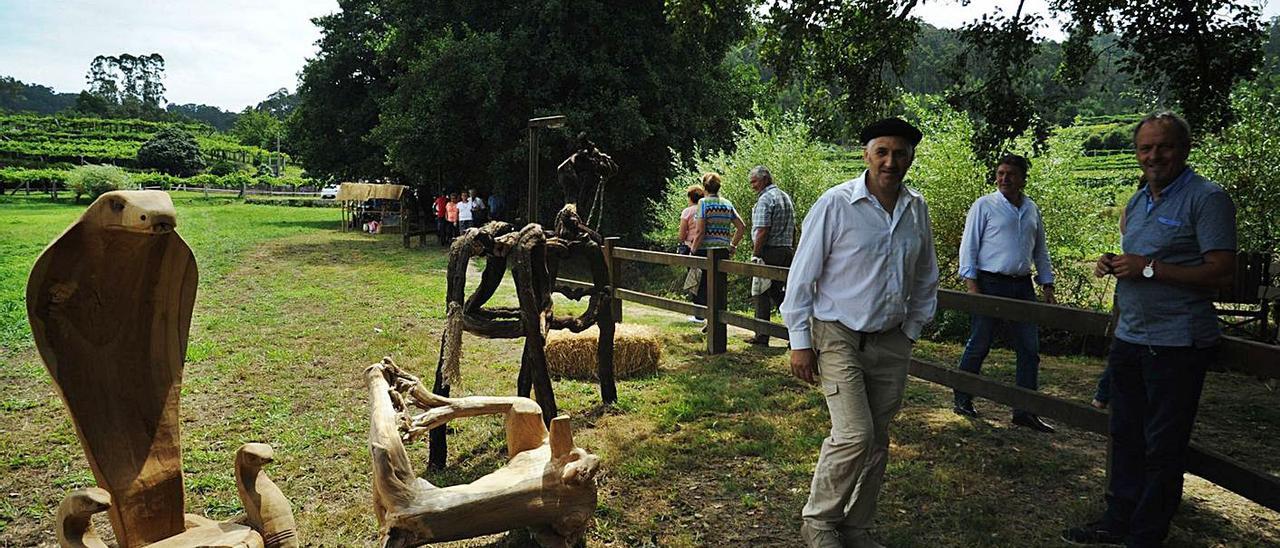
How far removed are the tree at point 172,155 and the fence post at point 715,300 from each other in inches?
3243

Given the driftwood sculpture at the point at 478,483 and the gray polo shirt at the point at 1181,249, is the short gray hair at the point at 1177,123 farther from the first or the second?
the driftwood sculpture at the point at 478,483

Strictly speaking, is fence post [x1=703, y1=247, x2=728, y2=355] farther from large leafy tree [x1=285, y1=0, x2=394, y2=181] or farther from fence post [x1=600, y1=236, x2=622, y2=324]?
large leafy tree [x1=285, y1=0, x2=394, y2=181]

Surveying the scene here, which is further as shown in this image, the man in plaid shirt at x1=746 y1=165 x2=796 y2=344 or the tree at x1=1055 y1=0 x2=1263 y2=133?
the man in plaid shirt at x1=746 y1=165 x2=796 y2=344

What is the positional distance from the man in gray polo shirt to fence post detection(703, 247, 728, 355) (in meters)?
4.61

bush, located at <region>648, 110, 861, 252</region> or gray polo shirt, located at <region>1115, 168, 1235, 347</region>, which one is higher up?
bush, located at <region>648, 110, 861, 252</region>

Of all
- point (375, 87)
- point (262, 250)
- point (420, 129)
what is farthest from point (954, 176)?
point (375, 87)

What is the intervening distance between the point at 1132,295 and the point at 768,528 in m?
1.93

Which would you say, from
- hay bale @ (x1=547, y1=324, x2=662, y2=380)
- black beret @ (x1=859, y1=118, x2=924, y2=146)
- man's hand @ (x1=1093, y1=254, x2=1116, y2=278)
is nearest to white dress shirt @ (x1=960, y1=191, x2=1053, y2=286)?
man's hand @ (x1=1093, y1=254, x2=1116, y2=278)

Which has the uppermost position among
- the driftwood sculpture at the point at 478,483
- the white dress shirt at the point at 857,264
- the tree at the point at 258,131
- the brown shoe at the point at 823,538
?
the tree at the point at 258,131

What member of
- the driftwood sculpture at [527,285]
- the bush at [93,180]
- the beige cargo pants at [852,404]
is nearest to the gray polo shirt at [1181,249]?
the beige cargo pants at [852,404]

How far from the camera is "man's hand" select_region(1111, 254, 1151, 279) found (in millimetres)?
3129

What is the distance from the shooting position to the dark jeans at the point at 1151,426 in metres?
3.08

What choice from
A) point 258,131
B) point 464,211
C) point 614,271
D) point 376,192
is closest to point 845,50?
point 614,271

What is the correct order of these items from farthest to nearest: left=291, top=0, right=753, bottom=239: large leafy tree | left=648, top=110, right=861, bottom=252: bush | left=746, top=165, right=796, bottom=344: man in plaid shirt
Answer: left=291, top=0, right=753, bottom=239: large leafy tree
left=648, top=110, right=861, bottom=252: bush
left=746, top=165, right=796, bottom=344: man in plaid shirt
